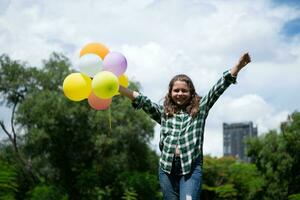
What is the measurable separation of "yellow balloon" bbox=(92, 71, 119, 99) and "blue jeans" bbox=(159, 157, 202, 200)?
2.77 feet

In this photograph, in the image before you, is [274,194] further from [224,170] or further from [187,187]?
[187,187]

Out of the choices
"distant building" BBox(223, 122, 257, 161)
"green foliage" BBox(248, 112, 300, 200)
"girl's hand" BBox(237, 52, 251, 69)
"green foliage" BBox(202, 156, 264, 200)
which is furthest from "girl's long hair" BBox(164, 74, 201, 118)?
"distant building" BBox(223, 122, 257, 161)

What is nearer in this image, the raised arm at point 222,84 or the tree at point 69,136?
the raised arm at point 222,84

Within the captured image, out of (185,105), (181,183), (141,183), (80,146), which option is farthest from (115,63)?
(80,146)

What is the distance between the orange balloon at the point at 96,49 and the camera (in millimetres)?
4891

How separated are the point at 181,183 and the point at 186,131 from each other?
382mm

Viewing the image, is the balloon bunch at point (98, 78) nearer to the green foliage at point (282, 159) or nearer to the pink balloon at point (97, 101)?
the pink balloon at point (97, 101)

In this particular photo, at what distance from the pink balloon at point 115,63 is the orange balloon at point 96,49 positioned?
21 centimetres

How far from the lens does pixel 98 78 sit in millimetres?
4332

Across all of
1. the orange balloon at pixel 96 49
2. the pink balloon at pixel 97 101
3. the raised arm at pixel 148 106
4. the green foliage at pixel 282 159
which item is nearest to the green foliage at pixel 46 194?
the green foliage at pixel 282 159

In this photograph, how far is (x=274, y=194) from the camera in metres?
28.5

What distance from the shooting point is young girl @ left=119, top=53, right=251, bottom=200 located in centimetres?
376

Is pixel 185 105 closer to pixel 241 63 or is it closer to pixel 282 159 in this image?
pixel 241 63

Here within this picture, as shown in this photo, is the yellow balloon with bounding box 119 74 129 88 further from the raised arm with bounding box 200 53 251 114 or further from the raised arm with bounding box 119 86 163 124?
the raised arm with bounding box 200 53 251 114
